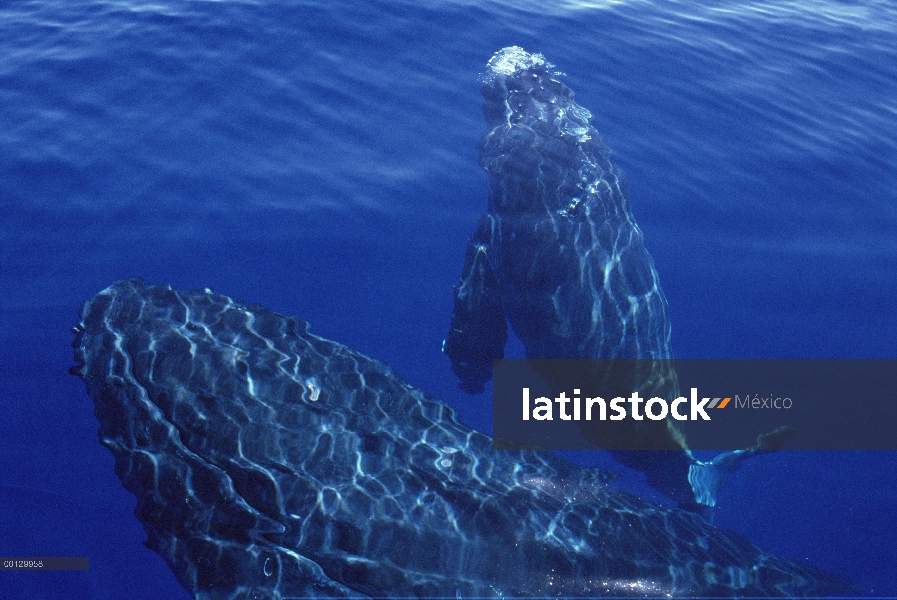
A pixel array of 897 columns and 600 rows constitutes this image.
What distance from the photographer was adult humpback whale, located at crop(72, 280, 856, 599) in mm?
7223

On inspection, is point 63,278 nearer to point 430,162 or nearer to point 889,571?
point 430,162

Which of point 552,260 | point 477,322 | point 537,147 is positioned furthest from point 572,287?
point 537,147

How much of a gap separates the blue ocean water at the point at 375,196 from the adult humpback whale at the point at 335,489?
133cm

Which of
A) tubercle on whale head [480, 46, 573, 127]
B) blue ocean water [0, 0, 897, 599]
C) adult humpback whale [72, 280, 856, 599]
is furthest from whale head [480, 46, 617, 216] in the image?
adult humpback whale [72, 280, 856, 599]

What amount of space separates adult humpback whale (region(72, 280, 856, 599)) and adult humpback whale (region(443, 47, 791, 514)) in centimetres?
127

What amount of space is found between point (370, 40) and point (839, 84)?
11716 millimetres

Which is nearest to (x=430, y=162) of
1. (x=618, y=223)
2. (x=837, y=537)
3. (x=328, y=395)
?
(x=618, y=223)

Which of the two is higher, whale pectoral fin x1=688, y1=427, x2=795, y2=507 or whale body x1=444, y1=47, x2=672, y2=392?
whale body x1=444, y1=47, x2=672, y2=392

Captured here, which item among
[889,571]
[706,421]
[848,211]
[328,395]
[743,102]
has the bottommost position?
[889,571]

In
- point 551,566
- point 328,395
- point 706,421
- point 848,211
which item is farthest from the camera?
point 848,211

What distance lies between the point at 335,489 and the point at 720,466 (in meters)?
5.83

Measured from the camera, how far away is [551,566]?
24.6ft

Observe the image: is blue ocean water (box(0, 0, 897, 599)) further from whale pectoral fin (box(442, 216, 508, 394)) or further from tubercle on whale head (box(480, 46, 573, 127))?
tubercle on whale head (box(480, 46, 573, 127))

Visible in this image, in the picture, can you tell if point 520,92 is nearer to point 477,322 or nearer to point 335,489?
point 477,322
